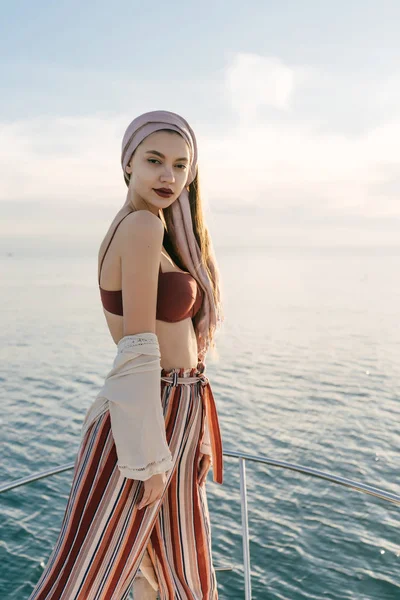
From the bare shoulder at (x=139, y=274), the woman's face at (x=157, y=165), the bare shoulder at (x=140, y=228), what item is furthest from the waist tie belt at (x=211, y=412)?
the woman's face at (x=157, y=165)

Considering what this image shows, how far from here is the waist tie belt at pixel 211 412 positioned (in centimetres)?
220

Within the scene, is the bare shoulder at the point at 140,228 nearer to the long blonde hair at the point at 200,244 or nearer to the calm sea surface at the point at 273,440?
the long blonde hair at the point at 200,244

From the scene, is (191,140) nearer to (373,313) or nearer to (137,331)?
(137,331)

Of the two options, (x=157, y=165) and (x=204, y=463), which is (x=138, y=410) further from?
(x=157, y=165)

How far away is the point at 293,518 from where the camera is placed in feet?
34.6

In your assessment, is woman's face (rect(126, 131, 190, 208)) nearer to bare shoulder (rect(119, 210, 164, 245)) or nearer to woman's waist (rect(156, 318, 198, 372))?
bare shoulder (rect(119, 210, 164, 245))

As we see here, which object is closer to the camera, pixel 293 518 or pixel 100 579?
pixel 100 579

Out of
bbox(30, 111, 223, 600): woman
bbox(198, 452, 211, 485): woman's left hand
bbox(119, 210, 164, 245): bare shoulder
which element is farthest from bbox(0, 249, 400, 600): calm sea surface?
bbox(119, 210, 164, 245): bare shoulder

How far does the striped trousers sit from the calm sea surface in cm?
724

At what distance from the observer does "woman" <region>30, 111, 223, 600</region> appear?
196 cm

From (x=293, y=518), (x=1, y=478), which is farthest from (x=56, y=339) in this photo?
(x=293, y=518)

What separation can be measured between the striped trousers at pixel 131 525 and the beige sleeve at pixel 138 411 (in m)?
0.11

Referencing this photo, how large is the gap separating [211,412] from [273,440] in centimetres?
1223

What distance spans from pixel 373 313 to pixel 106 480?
1369 inches
